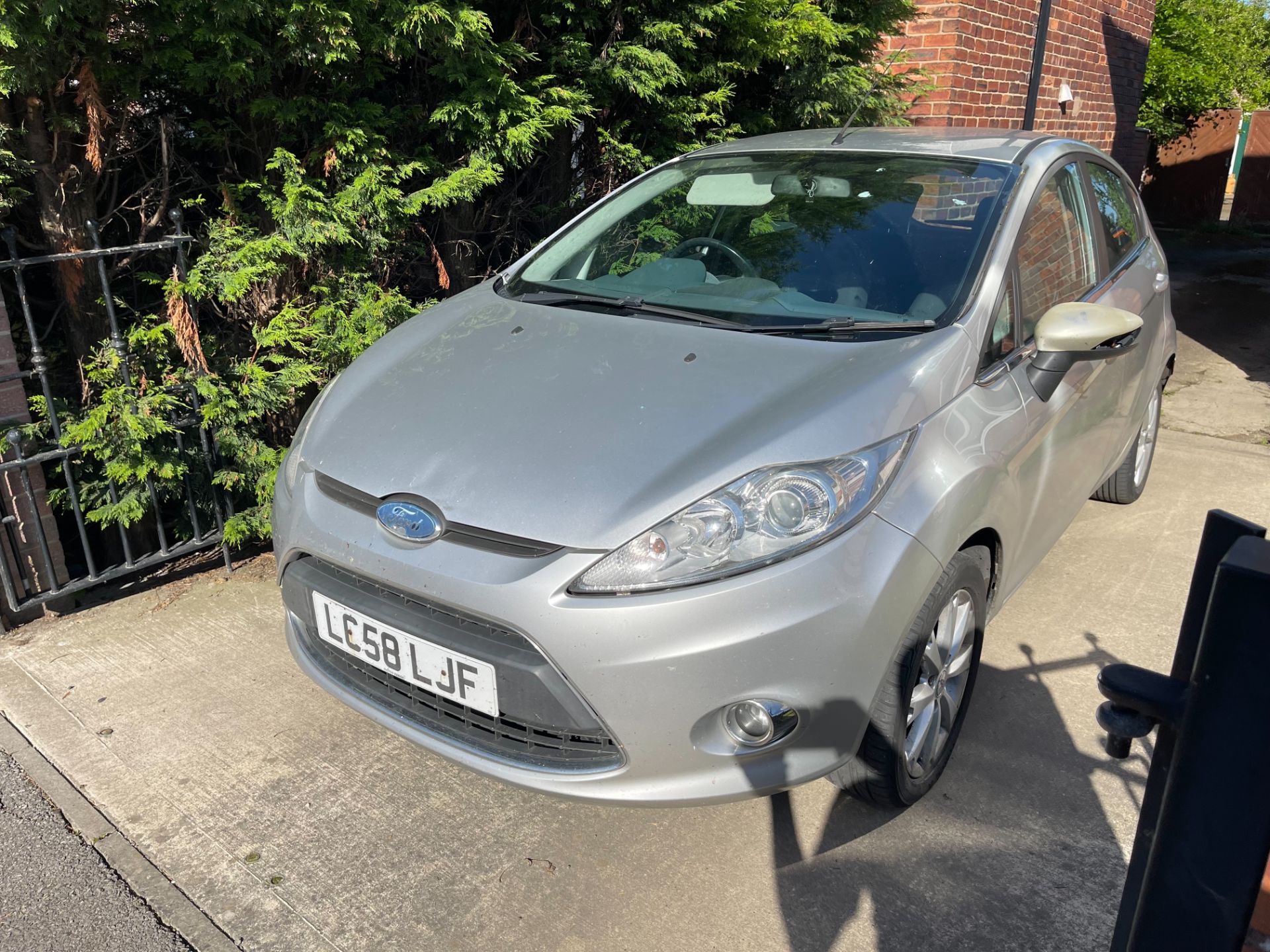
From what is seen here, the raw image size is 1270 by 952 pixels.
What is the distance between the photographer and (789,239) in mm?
3055

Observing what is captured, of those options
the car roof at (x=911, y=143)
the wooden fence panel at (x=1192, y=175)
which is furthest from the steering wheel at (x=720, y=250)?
the wooden fence panel at (x=1192, y=175)

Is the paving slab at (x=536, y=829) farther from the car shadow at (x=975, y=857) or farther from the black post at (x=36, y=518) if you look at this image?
the black post at (x=36, y=518)

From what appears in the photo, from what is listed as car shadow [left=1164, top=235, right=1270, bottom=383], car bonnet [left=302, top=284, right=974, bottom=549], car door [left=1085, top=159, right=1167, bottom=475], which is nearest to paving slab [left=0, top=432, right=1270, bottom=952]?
car bonnet [left=302, top=284, right=974, bottom=549]

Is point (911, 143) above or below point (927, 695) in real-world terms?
above

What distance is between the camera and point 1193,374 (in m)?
6.88

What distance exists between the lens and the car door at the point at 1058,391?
106 inches

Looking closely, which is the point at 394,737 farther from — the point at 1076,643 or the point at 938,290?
the point at 1076,643

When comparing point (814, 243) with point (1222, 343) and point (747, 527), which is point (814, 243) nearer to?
point (747, 527)

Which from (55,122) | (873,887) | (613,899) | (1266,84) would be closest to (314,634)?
(613,899)

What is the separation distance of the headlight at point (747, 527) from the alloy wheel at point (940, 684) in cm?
44

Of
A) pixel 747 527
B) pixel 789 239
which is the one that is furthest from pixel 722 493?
pixel 789 239

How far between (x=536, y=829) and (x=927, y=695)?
3.32 feet

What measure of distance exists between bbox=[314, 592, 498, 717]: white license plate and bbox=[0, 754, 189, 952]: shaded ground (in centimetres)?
72

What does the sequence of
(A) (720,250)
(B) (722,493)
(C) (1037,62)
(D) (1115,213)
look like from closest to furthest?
(B) (722,493) → (A) (720,250) → (D) (1115,213) → (C) (1037,62)
